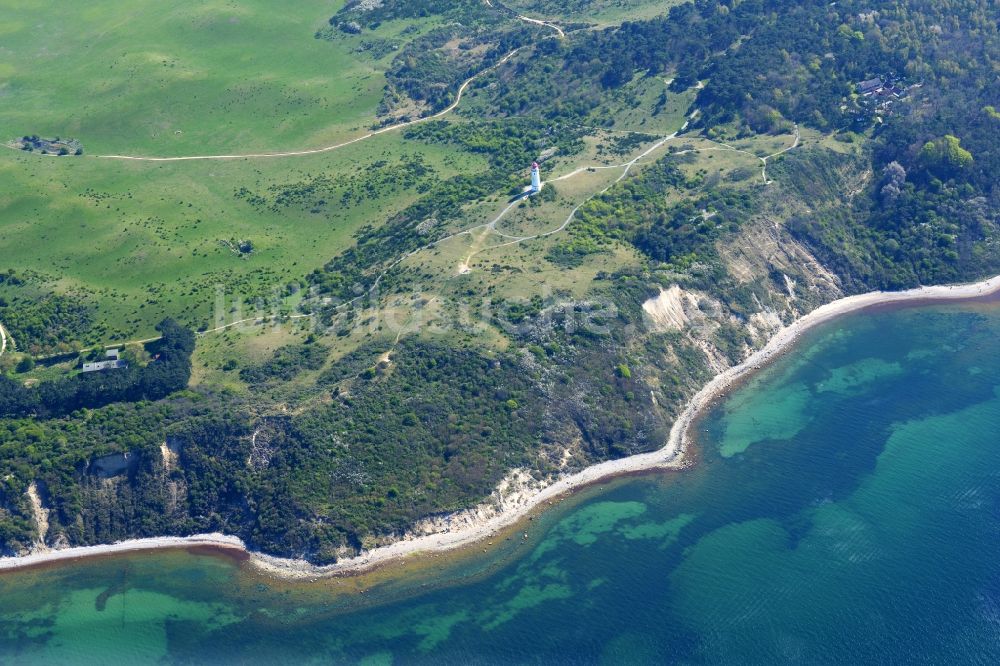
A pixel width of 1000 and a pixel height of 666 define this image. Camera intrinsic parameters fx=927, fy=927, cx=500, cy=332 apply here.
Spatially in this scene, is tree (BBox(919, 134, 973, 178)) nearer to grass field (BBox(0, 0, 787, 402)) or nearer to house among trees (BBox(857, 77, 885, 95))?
house among trees (BBox(857, 77, 885, 95))

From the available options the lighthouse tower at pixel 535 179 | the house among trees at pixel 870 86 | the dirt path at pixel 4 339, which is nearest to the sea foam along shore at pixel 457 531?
the dirt path at pixel 4 339

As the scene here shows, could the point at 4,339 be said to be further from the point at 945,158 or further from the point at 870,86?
the point at 870,86

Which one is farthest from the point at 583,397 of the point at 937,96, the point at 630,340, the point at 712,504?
the point at 937,96

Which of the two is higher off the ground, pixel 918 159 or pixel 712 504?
pixel 918 159

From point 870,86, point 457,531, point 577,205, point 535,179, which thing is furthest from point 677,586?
point 870,86

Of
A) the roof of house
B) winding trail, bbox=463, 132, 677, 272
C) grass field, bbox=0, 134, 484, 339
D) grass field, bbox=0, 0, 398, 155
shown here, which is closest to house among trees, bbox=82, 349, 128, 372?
grass field, bbox=0, 134, 484, 339

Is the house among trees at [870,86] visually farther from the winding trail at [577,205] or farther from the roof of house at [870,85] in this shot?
the winding trail at [577,205]

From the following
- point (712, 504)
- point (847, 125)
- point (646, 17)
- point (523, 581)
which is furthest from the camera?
point (646, 17)

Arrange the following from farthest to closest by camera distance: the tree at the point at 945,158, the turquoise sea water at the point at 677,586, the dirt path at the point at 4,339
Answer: the tree at the point at 945,158 → the dirt path at the point at 4,339 → the turquoise sea water at the point at 677,586

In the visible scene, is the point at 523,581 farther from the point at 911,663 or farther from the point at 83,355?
the point at 83,355
